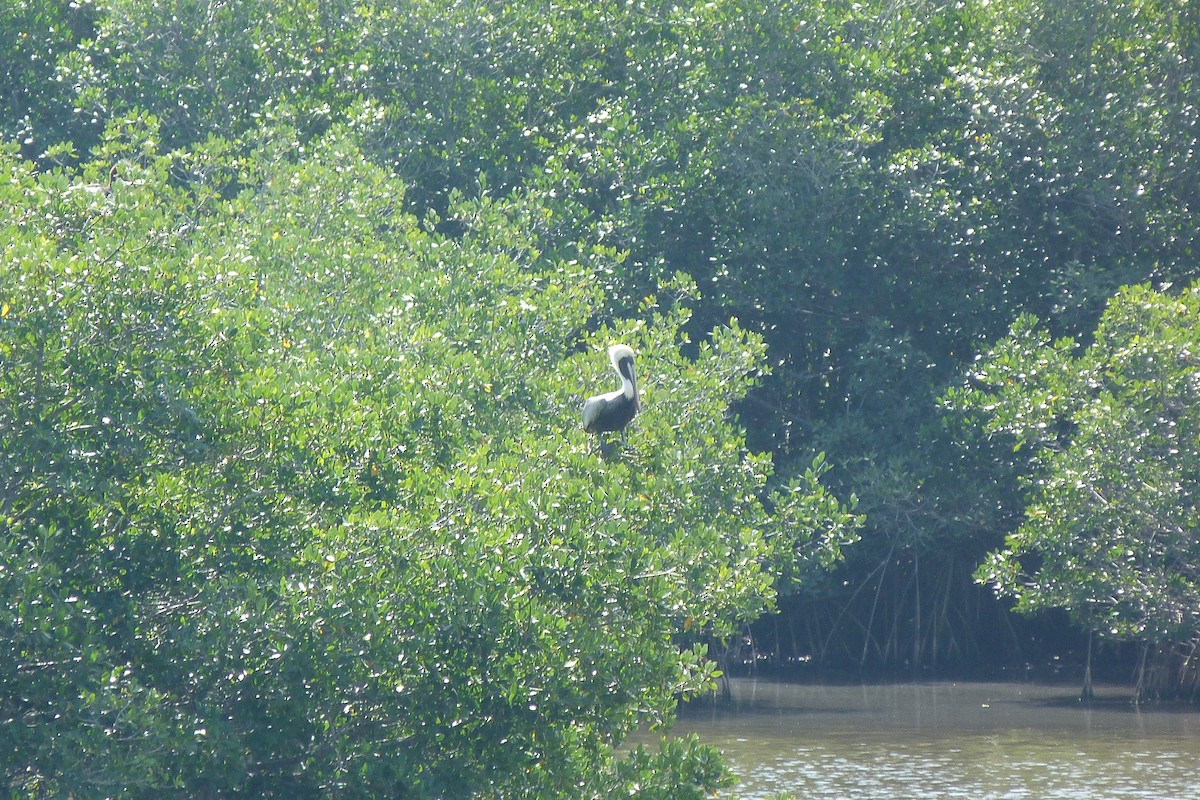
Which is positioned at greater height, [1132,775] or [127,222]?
[127,222]

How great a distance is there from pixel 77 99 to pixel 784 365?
322 inches

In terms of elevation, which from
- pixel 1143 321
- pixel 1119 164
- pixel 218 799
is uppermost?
pixel 1119 164

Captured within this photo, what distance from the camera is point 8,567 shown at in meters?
6.39

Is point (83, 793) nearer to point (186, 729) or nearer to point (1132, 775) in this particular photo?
point (186, 729)

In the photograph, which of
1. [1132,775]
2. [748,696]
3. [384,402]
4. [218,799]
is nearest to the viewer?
[218,799]

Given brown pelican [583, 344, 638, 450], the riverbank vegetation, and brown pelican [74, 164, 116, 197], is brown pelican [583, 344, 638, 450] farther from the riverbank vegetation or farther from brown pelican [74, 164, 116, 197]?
brown pelican [74, 164, 116, 197]

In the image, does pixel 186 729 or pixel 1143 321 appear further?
pixel 1143 321

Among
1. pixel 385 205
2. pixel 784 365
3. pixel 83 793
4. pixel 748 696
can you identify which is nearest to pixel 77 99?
pixel 385 205

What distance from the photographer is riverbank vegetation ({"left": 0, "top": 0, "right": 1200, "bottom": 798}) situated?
695 centimetres

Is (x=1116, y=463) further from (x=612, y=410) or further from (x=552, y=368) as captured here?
(x=612, y=410)

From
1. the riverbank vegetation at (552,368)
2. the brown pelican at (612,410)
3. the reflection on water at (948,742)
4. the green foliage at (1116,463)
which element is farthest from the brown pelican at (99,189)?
the green foliage at (1116,463)

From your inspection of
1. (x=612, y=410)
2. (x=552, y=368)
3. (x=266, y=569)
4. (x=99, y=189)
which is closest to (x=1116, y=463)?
(x=552, y=368)

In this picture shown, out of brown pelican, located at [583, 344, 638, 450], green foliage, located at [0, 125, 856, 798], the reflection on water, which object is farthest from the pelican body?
the reflection on water

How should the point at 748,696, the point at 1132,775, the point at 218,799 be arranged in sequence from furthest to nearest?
the point at 748,696, the point at 1132,775, the point at 218,799
